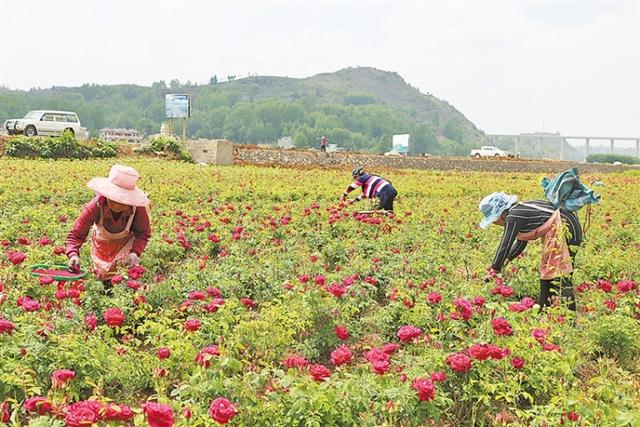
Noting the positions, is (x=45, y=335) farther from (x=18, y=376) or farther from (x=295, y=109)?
(x=295, y=109)

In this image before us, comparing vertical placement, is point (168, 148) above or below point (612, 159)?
below

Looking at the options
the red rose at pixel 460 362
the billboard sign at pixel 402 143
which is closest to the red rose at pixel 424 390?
the red rose at pixel 460 362

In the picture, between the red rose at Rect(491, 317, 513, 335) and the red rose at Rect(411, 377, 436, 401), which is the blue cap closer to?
the red rose at Rect(491, 317, 513, 335)

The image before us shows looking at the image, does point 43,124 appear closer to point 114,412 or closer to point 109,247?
point 109,247

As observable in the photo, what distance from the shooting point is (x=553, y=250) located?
4.72 metres

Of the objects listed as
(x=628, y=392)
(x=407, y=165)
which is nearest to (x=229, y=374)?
(x=628, y=392)

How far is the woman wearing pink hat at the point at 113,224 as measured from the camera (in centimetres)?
454

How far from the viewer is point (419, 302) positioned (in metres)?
4.70

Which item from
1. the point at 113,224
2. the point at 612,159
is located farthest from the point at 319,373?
the point at 612,159

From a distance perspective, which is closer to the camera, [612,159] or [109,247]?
[109,247]

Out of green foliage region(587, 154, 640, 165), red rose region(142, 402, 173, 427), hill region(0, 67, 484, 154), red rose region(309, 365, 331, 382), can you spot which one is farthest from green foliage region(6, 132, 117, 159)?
hill region(0, 67, 484, 154)

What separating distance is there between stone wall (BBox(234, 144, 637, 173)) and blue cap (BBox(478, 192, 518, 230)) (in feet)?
73.6

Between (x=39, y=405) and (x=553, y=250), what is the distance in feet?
12.6

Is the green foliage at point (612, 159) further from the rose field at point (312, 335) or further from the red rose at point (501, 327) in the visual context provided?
the red rose at point (501, 327)
